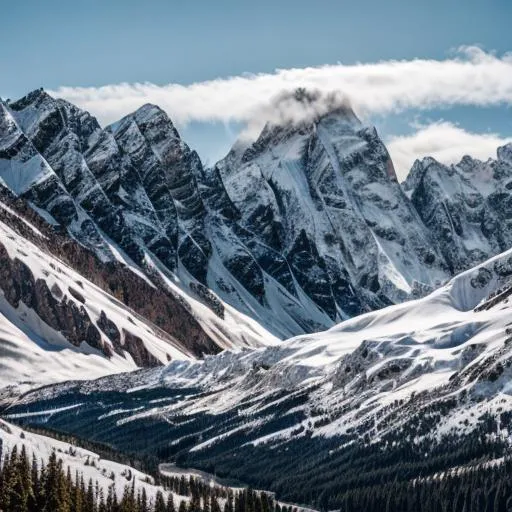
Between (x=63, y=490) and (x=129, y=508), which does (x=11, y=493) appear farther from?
(x=129, y=508)

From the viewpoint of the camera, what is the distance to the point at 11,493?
184625mm

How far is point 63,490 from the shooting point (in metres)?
190

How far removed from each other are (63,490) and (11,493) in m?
8.99

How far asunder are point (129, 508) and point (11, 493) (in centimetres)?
2344

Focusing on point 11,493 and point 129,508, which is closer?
point 11,493

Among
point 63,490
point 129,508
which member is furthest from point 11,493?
point 129,508

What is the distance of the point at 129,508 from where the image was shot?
7864 inches

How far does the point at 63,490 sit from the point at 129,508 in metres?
14.8
